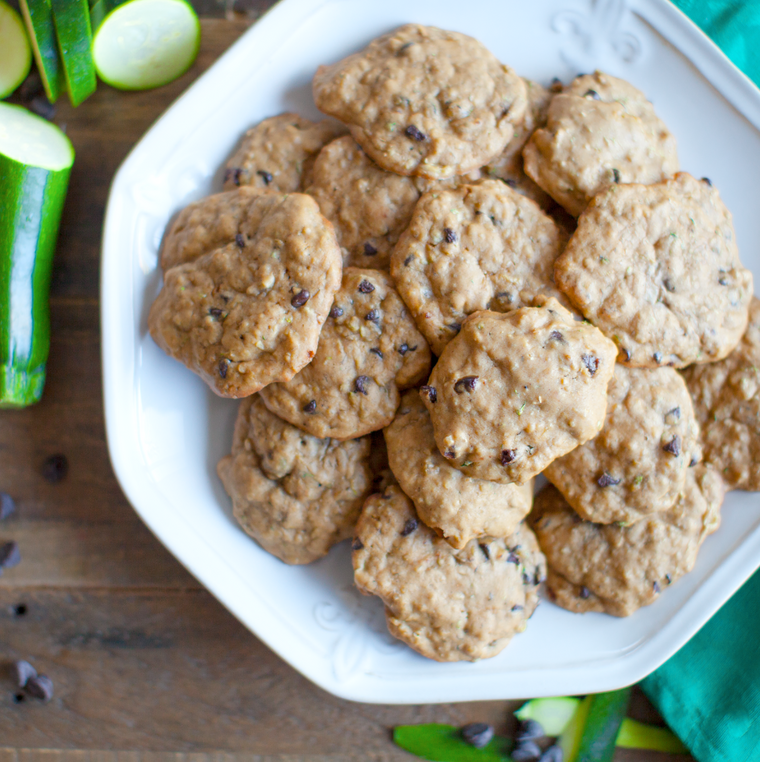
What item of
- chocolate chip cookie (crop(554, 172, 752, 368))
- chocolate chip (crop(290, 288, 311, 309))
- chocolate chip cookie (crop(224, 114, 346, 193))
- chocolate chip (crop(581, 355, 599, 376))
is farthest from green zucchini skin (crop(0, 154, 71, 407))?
chocolate chip (crop(581, 355, 599, 376))

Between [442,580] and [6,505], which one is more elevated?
[442,580]

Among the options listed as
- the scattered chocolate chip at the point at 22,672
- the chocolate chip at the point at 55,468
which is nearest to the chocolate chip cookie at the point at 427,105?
the chocolate chip at the point at 55,468

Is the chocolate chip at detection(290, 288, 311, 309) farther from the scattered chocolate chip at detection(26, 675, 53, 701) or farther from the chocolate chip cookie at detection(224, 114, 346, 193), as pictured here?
the scattered chocolate chip at detection(26, 675, 53, 701)

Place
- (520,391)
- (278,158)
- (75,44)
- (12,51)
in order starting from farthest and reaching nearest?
(12,51) < (75,44) < (278,158) < (520,391)

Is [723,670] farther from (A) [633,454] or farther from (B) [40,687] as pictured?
(B) [40,687]

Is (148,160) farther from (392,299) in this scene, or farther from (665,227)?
(665,227)

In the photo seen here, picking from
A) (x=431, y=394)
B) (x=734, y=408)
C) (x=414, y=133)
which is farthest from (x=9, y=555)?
(x=734, y=408)
